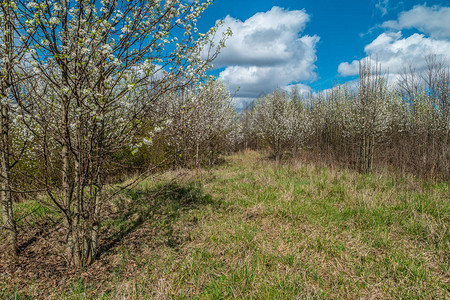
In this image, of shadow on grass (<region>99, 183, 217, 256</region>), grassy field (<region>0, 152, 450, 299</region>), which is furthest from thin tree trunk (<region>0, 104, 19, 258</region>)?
shadow on grass (<region>99, 183, 217, 256</region>)

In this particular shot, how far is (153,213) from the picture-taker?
5.22 meters

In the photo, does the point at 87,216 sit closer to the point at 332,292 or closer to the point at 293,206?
the point at 332,292

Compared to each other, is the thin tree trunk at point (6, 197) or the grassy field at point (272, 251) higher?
the thin tree trunk at point (6, 197)

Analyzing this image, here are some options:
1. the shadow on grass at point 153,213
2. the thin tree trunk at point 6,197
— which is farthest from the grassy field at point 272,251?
the thin tree trunk at point 6,197

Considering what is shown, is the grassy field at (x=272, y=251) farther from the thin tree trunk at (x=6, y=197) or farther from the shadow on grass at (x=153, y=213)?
the thin tree trunk at (x=6, y=197)

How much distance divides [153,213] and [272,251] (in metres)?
2.99

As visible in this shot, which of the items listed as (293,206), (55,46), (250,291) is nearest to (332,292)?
(250,291)

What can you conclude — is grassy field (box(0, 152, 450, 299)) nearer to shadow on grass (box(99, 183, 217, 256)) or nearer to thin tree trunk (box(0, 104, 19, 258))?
shadow on grass (box(99, 183, 217, 256))

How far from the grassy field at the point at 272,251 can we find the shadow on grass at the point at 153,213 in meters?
0.03

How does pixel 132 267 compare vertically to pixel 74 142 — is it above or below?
below

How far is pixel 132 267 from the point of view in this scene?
11.0ft

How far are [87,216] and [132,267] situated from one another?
104 centimetres

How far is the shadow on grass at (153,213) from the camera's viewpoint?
4129 millimetres

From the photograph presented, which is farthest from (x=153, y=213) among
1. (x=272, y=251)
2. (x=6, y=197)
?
(x=272, y=251)
